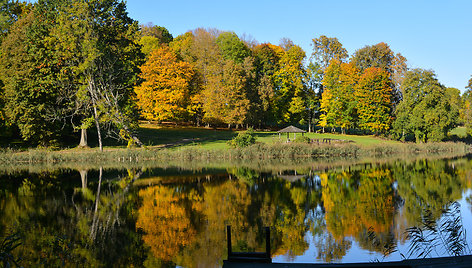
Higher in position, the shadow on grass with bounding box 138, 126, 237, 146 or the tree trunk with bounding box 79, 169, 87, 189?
the shadow on grass with bounding box 138, 126, 237, 146

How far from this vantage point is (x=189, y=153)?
38031 millimetres

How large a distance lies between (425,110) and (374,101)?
9.95 m

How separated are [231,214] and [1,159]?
2916 centimetres

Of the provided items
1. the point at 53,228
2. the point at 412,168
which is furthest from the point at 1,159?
the point at 412,168

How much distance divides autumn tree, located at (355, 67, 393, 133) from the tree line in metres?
0.15

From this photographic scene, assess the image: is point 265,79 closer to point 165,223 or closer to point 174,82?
point 174,82

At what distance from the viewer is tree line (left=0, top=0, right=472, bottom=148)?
3800 centimetres

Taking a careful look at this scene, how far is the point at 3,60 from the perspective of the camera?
40406 mm

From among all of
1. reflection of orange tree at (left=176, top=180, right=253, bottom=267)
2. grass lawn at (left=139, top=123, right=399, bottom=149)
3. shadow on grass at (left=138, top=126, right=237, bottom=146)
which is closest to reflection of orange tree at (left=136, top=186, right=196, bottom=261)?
reflection of orange tree at (left=176, top=180, right=253, bottom=267)

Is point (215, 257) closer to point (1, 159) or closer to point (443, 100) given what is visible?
point (1, 159)

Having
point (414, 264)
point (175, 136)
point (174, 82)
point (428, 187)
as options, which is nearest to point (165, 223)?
point (414, 264)

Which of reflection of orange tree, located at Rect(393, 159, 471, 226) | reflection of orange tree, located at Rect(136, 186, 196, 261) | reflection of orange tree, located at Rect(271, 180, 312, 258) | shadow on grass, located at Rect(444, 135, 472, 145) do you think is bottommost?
reflection of orange tree, located at Rect(136, 186, 196, 261)

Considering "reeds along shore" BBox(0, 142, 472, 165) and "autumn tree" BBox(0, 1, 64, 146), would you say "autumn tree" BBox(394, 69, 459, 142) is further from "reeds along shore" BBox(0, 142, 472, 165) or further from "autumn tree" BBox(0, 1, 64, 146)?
"autumn tree" BBox(0, 1, 64, 146)

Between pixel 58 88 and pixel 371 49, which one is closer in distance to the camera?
pixel 58 88
